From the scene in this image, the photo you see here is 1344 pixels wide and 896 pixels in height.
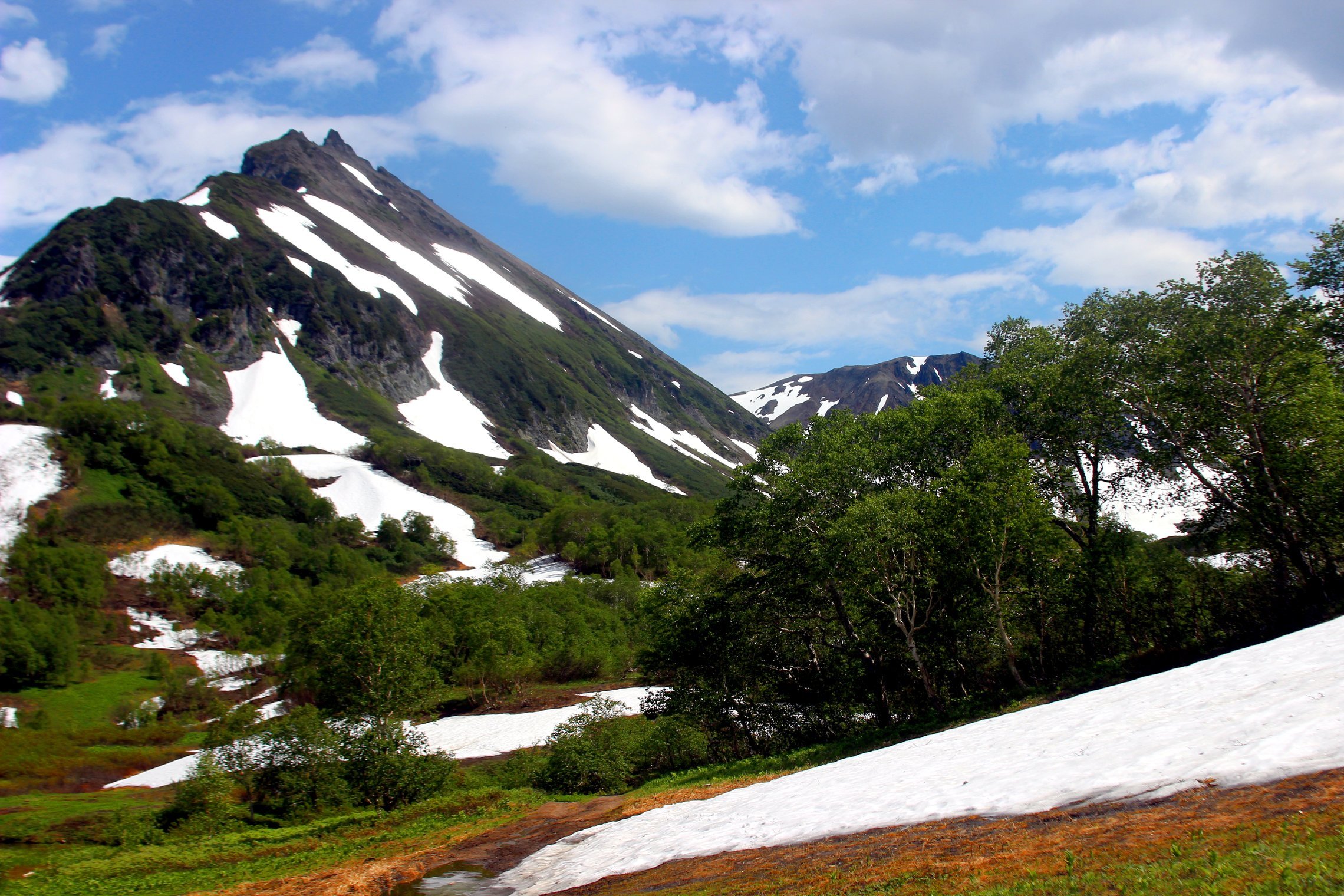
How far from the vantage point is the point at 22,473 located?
105812 millimetres

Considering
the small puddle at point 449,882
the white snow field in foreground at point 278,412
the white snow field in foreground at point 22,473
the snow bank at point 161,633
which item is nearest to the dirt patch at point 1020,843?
the small puddle at point 449,882

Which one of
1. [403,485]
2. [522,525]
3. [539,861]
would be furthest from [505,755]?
[403,485]

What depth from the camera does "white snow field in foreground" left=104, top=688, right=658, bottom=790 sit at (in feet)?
151

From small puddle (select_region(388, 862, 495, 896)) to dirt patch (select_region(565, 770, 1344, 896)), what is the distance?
5892 millimetres

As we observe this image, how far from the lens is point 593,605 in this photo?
295 feet

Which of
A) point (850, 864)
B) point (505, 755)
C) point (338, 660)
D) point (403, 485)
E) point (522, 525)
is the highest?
point (403, 485)

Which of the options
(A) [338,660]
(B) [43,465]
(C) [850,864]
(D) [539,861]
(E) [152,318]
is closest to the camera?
(C) [850,864]

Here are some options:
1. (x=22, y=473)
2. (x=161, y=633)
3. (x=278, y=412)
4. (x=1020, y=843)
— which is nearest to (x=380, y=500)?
(x=278, y=412)

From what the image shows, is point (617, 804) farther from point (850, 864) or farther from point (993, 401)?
point (993, 401)

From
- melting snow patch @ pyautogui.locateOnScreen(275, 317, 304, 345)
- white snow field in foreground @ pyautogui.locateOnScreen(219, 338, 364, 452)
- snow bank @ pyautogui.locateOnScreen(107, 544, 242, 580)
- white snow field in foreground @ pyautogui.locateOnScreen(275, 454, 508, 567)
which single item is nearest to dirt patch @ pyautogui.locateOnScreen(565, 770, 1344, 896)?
snow bank @ pyautogui.locateOnScreen(107, 544, 242, 580)

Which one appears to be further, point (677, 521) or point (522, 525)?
point (522, 525)

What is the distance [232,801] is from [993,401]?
35273 mm

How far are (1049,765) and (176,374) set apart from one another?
192 m

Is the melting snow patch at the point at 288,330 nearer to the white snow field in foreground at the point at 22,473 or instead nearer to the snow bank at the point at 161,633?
the white snow field in foreground at the point at 22,473
